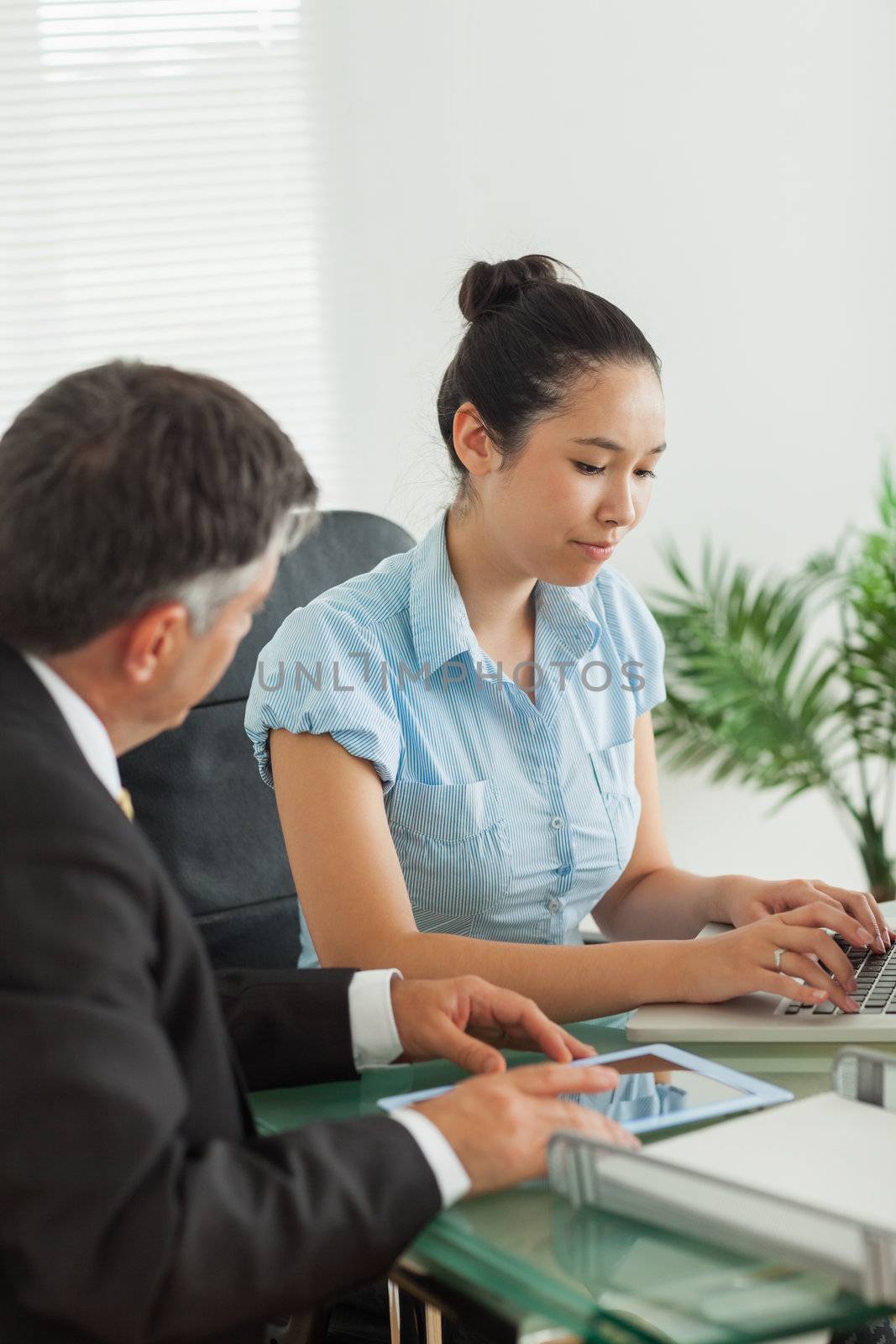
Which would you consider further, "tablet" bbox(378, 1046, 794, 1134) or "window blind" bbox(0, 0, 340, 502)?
"window blind" bbox(0, 0, 340, 502)

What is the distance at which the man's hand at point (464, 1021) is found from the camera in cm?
114

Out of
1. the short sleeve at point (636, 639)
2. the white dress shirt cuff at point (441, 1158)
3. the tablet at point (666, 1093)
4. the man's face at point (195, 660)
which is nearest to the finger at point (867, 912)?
the tablet at point (666, 1093)

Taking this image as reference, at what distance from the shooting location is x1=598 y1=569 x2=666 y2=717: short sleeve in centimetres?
186

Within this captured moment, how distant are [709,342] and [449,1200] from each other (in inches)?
113

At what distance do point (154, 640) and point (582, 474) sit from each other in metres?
0.87

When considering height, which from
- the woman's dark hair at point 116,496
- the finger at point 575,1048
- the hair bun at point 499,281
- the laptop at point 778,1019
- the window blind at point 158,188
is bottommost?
the laptop at point 778,1019

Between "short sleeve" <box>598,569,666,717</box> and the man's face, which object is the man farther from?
"short sleeve" <box>598,569,666,717</box>

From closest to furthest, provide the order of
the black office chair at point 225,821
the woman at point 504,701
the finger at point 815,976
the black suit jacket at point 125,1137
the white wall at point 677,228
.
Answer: the black suit jacket at point 125,1137 → the finger at point 815,976 → the woman at point 504,701 → the black office chair at point 225,821 → the white wall at point 677,228

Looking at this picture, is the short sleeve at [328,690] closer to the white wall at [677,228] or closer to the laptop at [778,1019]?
the laptop at [778,1019]

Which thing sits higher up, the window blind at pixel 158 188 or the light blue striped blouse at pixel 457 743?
the window blind at pixel 158 188

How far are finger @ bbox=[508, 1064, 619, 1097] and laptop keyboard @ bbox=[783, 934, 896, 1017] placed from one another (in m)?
0.30

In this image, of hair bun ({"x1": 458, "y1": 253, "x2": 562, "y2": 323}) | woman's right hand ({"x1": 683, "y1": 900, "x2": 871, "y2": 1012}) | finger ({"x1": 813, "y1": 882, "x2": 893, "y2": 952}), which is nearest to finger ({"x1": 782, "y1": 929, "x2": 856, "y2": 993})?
woman's right hand ({"x1": 683, "y1": 900, "x2": 871, "y2": 1012})

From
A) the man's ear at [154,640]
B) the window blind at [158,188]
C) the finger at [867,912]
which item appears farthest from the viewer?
the window blind at [158,188]

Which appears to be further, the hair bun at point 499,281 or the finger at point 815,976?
the hair bun at point 499,281
